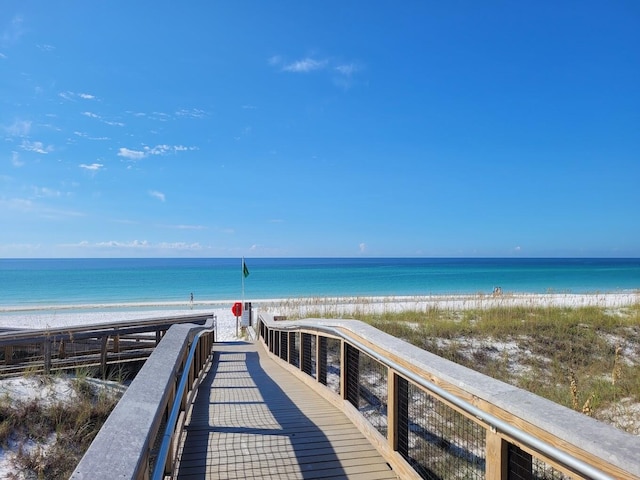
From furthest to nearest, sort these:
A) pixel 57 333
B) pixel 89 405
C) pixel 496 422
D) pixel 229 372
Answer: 1. pixel 229 372
2. pixel 57 333
3. pixel 89 405
4. pixel 496 422

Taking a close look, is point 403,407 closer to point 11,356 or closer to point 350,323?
point 350,323

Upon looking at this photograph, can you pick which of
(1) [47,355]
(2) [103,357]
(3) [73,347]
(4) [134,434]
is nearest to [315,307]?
(3) [73,347]

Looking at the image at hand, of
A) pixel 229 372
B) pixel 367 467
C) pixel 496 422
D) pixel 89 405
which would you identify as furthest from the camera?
pixel 229 372

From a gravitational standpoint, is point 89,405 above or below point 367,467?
below

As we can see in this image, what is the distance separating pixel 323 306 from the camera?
19.7m

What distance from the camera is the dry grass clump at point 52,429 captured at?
5507 mm

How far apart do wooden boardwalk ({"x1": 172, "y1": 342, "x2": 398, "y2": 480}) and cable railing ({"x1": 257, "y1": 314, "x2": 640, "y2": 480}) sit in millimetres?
194

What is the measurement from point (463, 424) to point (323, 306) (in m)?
13.8

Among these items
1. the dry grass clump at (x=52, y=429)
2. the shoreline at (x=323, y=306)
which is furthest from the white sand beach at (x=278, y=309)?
the dry grass clump at (x=52, y=429)

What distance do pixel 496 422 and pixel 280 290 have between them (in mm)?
49957

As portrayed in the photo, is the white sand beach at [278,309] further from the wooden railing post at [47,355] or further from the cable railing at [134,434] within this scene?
the cable railing at [134,434]

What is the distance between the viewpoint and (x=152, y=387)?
2.13 meters

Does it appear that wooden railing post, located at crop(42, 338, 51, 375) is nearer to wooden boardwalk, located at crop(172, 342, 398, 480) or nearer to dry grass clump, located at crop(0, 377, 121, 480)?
dry grass clump, located at crop(0, 377, 121, 480)

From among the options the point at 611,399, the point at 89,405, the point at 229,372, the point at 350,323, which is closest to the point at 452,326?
the point at 611,399
